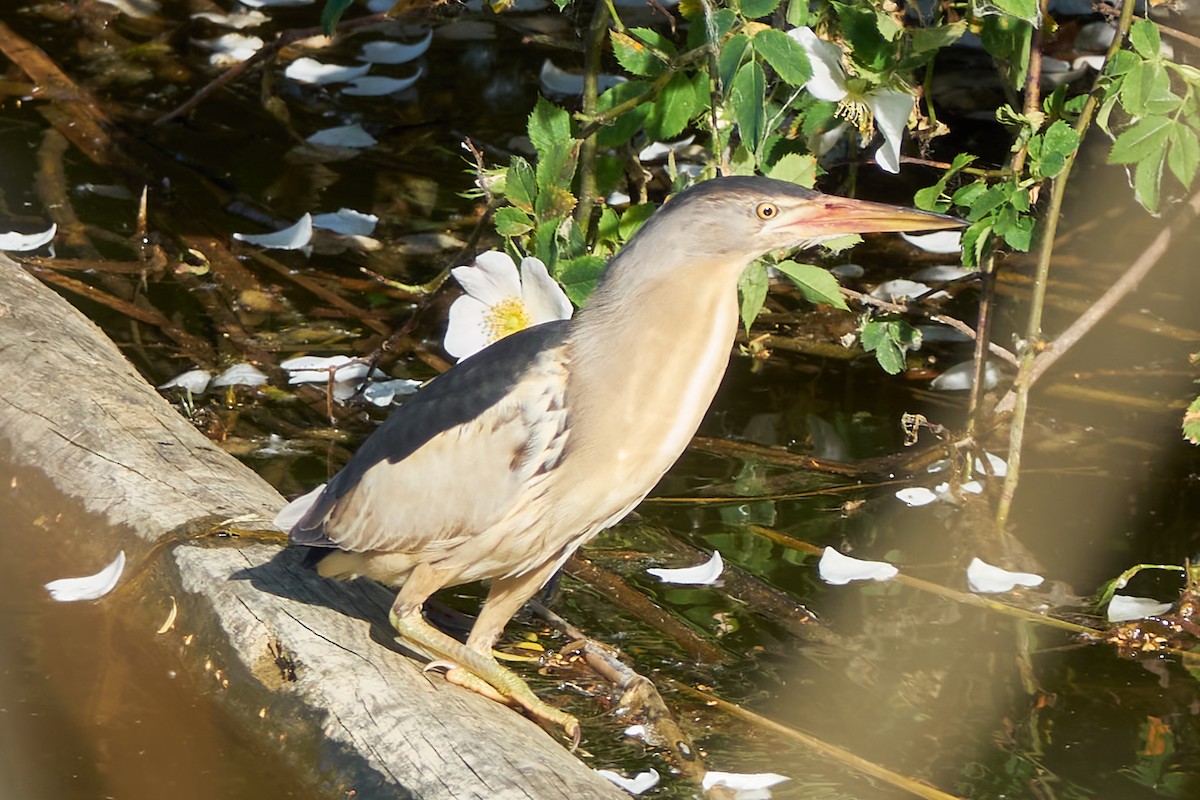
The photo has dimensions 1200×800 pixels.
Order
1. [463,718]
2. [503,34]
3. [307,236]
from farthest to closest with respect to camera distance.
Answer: [503,34] < [307,236] < [463,718]

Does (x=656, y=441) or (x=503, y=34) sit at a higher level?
(x=656, y=441)

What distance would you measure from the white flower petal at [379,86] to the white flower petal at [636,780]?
3.96m

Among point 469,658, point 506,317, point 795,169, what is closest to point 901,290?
point 795,169

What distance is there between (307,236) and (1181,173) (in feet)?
9.16

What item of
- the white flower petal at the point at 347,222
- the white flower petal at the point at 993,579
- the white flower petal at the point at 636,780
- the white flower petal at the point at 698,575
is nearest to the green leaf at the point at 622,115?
the white flower petal at the point at 698,575

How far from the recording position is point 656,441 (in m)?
2.55

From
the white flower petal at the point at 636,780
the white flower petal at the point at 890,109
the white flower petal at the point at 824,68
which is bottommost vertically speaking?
the white flower petal at the point at 636,780

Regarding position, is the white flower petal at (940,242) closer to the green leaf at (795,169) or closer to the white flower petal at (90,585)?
the green leaf at (795,169)

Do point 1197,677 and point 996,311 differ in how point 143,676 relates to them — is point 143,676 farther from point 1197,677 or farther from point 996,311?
point 996,311

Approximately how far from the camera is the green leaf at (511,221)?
328cm

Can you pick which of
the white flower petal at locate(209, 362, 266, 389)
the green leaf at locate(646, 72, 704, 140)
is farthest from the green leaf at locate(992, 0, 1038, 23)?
the white flower petal at locate(209, 362, 266, 389)

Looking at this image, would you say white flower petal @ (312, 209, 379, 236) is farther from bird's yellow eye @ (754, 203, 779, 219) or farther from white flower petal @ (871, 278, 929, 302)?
bird's yellow eye @ (754, 203, 779, 219)

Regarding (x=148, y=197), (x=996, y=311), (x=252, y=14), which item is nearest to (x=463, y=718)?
(x=996, y=311)

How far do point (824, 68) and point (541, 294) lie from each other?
749mm
